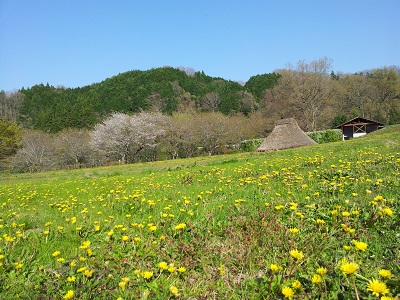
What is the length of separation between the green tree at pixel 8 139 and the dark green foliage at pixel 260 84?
50.5 meters

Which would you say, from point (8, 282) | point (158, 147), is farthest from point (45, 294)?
point (158, 147)

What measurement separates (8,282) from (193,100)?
61000 millimetres

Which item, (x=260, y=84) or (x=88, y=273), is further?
(x=260, y=84)

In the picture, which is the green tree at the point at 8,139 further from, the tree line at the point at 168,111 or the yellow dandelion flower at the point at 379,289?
the yellow dandelion flower at the point at 379,289

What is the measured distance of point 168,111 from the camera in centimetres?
5588

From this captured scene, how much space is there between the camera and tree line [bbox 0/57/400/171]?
41.1m

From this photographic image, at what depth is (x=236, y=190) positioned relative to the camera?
4.66m

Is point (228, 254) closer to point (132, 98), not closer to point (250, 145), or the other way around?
point (250, 145)

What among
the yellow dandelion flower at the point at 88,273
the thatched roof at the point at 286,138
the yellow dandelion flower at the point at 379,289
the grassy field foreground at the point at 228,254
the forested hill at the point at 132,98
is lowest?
the thatched roof at the point at 286,138

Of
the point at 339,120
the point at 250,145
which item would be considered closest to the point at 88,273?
the point at 250,145

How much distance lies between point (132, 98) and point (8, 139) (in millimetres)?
27306

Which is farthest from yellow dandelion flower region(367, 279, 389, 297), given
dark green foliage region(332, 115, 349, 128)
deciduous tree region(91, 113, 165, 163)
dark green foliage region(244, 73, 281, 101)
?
dark green foliage region(244, 73, 281, 101)

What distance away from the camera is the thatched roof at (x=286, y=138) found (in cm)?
2898

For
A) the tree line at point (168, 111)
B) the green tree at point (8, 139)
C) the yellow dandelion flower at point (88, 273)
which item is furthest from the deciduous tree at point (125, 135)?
the yellow dandelion flower at point (88, 273)
